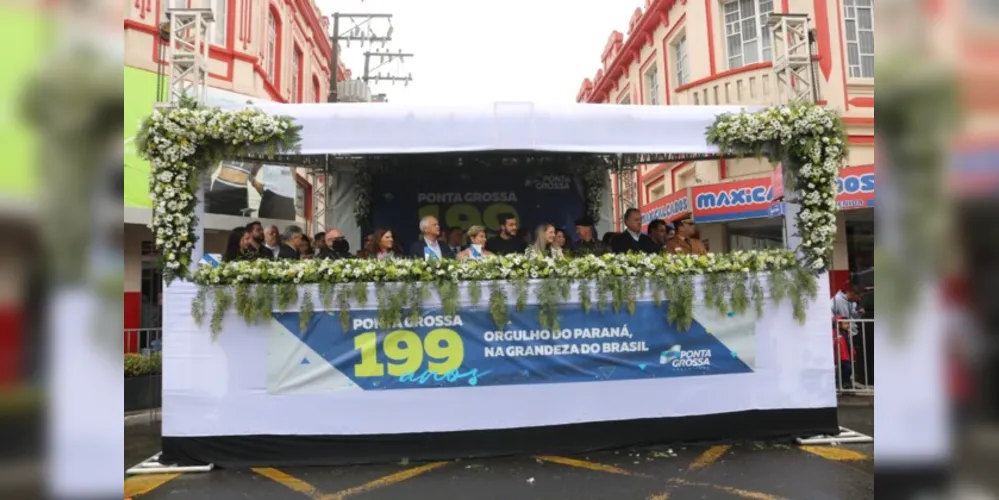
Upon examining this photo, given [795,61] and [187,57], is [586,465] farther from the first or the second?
[187,57]

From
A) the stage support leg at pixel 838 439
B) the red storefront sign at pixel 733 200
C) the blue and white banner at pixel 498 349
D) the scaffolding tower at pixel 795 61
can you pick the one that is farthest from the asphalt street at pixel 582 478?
the red storefront sign at pixel 733 200

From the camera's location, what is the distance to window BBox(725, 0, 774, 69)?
44.8 feet

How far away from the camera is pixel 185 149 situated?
5340mm

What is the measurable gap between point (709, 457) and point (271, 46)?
49.1ft

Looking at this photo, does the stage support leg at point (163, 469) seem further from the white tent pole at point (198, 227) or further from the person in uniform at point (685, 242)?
the person in uniform at point (685, 242)

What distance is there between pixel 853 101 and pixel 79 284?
1427 centimetres

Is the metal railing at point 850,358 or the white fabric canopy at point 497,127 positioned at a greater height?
the white fabric canopy at point 497,127

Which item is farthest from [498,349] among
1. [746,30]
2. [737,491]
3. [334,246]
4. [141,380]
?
[746,30]

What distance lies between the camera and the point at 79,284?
2.84 ft

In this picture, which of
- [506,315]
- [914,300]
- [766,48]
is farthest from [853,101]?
[914,300]

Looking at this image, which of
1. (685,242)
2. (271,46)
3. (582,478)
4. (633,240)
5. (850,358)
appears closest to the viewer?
(582,478)

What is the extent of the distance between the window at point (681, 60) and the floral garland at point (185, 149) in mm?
13045

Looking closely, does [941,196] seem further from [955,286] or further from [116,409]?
[116,409]

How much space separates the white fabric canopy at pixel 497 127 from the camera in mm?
5629
